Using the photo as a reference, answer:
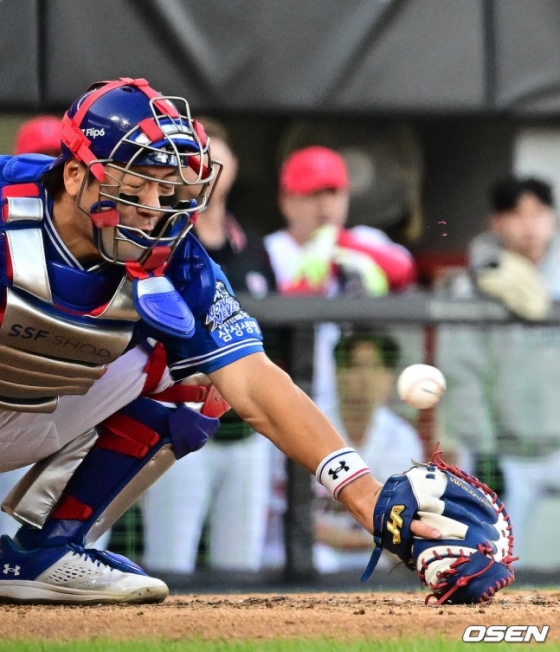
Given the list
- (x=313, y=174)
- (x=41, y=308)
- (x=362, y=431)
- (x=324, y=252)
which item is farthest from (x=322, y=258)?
(x=41, y=308)

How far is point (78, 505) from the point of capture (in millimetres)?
4680

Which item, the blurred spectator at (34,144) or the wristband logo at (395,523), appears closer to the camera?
the wristband logo at (395,523)

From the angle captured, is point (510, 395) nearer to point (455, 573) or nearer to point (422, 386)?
point (422, 386)

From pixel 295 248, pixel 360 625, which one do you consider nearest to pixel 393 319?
pixel 295 248

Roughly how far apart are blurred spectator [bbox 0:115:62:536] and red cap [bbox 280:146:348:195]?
125cm

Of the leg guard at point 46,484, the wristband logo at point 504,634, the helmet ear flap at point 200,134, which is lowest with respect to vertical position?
the wristband logo at point 504,634

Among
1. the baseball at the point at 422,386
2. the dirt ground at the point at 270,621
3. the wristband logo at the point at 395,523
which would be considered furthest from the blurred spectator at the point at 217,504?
the wristband logo at the point at 395,523

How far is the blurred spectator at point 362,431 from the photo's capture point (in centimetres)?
638

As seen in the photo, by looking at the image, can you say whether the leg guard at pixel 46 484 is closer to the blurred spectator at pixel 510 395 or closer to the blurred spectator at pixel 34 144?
the blurred spectator at pixel 34 144

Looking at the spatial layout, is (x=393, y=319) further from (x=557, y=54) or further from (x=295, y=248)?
(x=557, y=54)

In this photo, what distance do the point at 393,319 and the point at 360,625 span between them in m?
2.85

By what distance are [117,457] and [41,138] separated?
226 centimetres

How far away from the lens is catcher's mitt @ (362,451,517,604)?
389 centimetres

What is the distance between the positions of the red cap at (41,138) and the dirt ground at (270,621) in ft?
8.60
